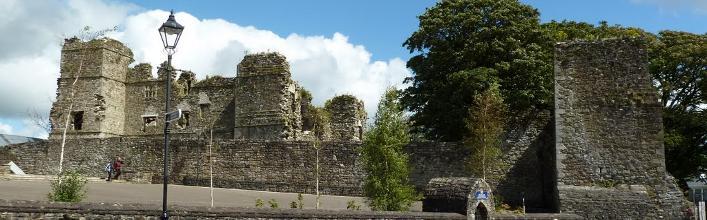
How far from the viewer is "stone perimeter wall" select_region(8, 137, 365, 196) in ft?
98.9

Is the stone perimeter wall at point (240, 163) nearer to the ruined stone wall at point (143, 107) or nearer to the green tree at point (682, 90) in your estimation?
the ruined stone wall at point (143, 107)

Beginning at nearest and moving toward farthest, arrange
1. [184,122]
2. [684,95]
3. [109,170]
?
[109,170] → [684,95] → [184,122]

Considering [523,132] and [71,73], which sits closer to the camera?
[523,132]

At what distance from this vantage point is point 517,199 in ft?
91.9

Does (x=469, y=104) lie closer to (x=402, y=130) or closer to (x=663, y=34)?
(x=402, y=130)

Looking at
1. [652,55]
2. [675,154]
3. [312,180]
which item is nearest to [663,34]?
[652,55]

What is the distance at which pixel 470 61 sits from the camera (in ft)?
98.1

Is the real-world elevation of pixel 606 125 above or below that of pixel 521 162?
above

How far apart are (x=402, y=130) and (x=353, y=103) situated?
14859mm

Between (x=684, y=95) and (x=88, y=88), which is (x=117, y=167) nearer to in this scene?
(x=88, y=88)

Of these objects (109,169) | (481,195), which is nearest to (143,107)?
(109,169)

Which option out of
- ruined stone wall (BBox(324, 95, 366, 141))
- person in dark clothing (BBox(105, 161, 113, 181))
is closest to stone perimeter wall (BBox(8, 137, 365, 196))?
person in dark clothing (BBox(105, 161, 113, 181))

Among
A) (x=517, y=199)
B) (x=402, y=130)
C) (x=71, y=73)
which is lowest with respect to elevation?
(x=517, y=199)

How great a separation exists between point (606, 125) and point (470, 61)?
6967 millimetres
